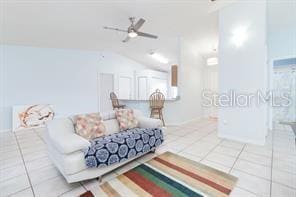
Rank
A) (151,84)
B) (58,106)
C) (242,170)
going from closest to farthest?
(242,170)
(58,106)
(151,84)

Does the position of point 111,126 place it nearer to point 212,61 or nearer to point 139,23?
point 139,23

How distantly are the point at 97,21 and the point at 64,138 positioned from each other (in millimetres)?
3225

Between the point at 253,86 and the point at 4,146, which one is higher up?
the point at 253,86

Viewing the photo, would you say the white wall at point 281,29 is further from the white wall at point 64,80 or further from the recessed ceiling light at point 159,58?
the recessed ceiling light at point 159,58

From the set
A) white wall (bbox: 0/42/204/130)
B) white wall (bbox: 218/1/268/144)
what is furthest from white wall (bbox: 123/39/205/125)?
white wall (bbox: 218/1/268/144)

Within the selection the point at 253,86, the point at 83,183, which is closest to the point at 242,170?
the point at 253,86

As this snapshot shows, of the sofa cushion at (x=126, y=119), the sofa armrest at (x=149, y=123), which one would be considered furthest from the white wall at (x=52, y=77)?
the sofa armrest at (x=149, y=123)

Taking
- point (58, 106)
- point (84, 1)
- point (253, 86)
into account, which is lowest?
point (58, 106)

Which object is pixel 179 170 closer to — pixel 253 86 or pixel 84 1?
pixel 253 86

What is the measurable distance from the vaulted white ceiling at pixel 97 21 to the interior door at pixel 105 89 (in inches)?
60.8

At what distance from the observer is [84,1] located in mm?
3186

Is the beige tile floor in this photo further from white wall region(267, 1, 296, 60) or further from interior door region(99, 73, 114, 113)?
interior door region(99, 73, 114, 113)

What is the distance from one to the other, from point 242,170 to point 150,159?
1.40 meters

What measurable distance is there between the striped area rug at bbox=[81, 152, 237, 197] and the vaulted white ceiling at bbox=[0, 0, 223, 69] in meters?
3.30
